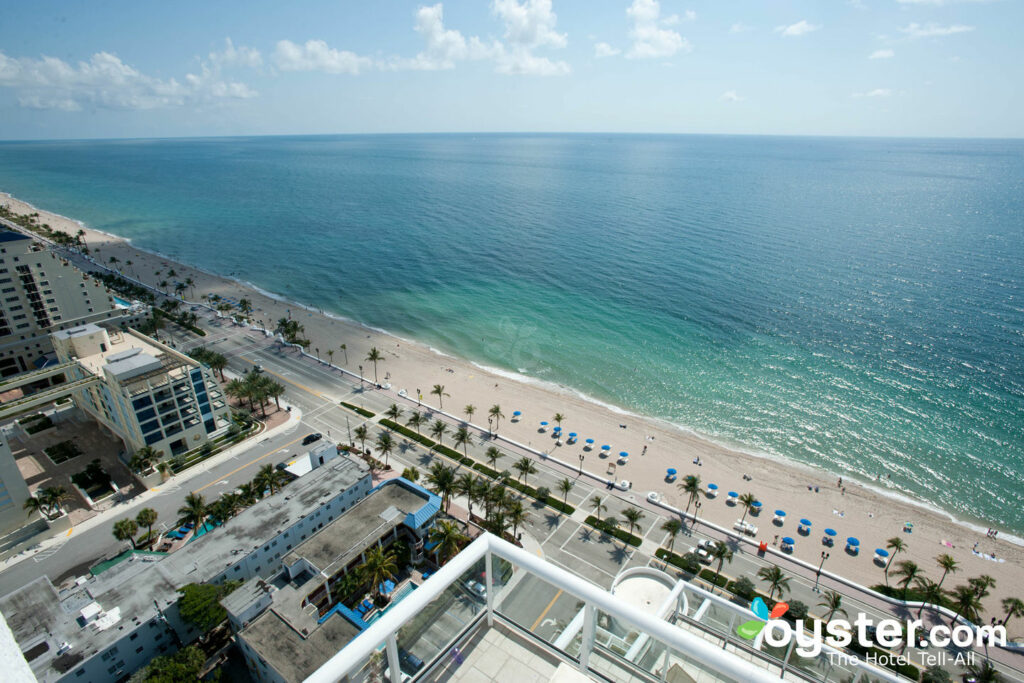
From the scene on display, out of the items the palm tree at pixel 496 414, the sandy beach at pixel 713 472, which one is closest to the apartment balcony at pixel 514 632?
the sandy beach at pixel 713 472

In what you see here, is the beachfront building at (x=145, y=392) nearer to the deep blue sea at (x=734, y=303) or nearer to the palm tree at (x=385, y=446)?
the palm tree at (x=385, y=446)

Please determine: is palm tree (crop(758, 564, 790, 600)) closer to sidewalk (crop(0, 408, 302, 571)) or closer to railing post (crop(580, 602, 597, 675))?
railing post (crop(580, 602, 597, 675))

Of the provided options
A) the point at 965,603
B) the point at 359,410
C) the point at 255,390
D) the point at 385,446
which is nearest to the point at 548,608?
the point at 965,603

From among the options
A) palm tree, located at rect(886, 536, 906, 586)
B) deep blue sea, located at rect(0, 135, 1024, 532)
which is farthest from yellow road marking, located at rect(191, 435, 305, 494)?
palm tree, located at rect(886, 536, 906, 586)

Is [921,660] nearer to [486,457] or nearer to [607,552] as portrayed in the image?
[607,552]

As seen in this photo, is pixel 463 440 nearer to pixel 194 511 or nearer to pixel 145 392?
pixel 194 511

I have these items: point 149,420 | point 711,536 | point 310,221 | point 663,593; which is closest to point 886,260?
point 711,536
